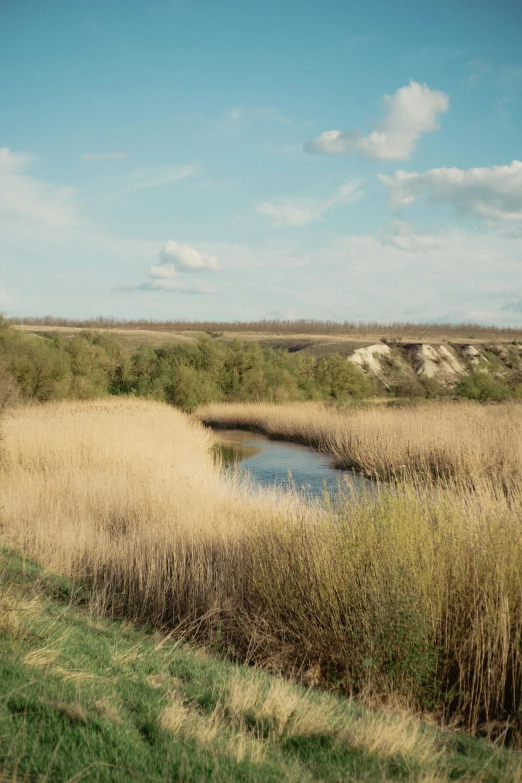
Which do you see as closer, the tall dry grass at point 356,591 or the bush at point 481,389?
the tall dry grass at point 356,591

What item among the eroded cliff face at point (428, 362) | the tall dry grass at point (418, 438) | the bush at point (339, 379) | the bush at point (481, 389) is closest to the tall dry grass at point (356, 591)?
the tall dry grass at point (418, 438)

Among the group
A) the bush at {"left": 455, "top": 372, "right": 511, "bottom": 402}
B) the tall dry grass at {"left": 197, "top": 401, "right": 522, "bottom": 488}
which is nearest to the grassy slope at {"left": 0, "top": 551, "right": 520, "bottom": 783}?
the tall dry grass at {"left": 197, "top": 401, "right": 522, "bottom": 488}

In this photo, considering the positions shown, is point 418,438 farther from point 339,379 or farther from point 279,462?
point 339,379

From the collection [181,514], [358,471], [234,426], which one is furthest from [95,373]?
[181,514]

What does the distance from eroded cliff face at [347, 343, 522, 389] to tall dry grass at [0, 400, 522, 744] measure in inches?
1809

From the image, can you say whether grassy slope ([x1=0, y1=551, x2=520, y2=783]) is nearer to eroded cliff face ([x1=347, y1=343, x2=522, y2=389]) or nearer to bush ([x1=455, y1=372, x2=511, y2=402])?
bush ([x1=455, y1=372, x2=511, y2=402])

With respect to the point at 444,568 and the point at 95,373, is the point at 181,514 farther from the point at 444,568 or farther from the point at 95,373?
the point at 95,373

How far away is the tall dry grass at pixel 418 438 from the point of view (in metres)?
14.5

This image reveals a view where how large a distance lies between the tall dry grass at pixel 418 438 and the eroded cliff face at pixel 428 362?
29430 mm

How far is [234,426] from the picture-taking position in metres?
28.4

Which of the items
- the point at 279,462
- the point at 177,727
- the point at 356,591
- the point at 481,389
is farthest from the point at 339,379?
the point at 177,727

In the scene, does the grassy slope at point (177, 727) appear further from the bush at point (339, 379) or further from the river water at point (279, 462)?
the bush at point (339, 379)

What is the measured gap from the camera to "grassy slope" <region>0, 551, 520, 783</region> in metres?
3.14

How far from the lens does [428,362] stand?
5888 centimetres
